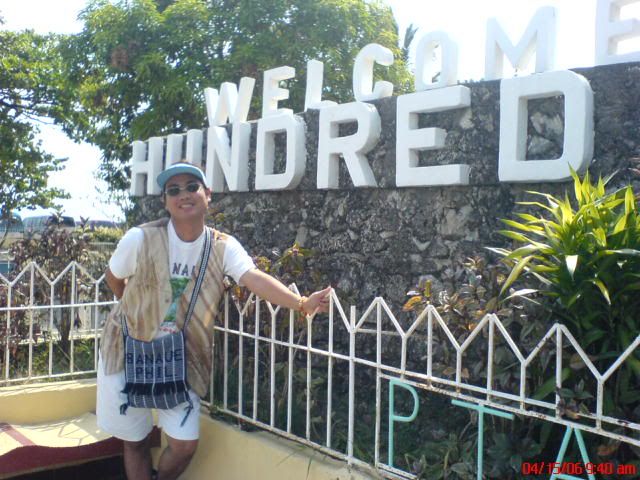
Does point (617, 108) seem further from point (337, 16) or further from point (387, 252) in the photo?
point (337, 16)

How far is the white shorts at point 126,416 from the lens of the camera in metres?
3.29

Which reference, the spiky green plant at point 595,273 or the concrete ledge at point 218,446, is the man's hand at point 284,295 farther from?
the spiky green plant at point 595,273

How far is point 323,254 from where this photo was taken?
4.92 meters

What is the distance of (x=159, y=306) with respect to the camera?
3205 mm

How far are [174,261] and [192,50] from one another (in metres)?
8.59

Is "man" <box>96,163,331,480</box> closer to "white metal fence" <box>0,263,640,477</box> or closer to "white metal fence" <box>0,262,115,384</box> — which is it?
"white metal fence" <box>0,263,640,477</box>

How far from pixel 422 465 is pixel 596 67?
2274 mm

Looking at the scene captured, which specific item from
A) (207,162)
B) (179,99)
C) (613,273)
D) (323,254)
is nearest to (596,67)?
(613,273)

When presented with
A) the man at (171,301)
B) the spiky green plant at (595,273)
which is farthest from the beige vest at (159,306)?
the spiky green plant at (595,273)

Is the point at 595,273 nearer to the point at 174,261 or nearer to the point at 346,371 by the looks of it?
the point at 174,261

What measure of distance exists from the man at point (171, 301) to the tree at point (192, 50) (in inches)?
303

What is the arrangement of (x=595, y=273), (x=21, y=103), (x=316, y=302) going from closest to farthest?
(x=595, y=273), (x=316, y=302), (x=21, y=103)

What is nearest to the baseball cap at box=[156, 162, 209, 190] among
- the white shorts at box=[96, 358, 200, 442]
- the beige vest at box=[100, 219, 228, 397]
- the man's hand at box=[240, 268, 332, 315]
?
the beige vest at box=[100, 219, 228, 397]
